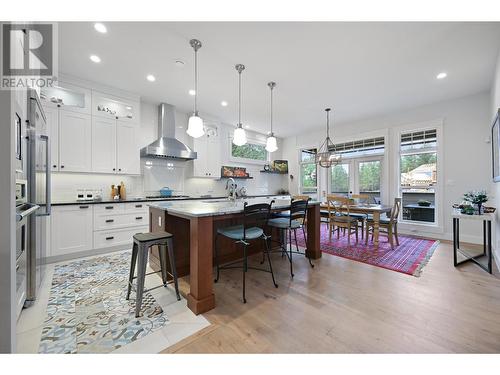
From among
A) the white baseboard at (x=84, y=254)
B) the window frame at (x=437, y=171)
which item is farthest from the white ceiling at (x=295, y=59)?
the white baseboard at (x=84, y=254)

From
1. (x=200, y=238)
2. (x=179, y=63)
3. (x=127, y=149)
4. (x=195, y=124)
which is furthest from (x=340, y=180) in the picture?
(x=127, y=149)

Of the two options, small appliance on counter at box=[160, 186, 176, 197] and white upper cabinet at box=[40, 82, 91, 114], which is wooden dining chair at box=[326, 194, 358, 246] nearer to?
small appliance on counter at box=[160, 186, 176, 197]

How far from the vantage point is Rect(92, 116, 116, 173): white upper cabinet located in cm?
348

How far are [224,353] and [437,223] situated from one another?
5.19 m

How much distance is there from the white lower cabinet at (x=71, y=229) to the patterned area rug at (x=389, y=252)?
11.6 ft

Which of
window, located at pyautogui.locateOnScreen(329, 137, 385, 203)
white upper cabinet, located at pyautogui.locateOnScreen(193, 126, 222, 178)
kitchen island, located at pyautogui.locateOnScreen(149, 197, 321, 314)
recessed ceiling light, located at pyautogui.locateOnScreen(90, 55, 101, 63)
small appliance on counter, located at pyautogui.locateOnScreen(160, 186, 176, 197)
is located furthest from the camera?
window, located at pyautogui.locateOnScreen(329, 137, 385, 203)

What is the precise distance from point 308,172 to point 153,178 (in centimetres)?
467

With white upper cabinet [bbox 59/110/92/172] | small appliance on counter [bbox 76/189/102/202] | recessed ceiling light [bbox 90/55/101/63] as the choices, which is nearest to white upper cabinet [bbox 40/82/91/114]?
white upper cabinet [bbox 59/110/92/172]

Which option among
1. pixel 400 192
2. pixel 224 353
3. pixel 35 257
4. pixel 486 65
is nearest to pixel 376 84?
pixel 486 65

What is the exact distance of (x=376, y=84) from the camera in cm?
353

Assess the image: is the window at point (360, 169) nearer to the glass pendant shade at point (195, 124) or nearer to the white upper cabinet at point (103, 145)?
the glass pendant shade at point (195, 124)

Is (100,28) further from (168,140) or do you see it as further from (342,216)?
(342,216)

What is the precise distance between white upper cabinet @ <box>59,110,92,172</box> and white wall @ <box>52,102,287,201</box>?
0.34m

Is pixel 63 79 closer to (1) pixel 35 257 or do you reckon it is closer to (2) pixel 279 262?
(1) pixel 35 257
